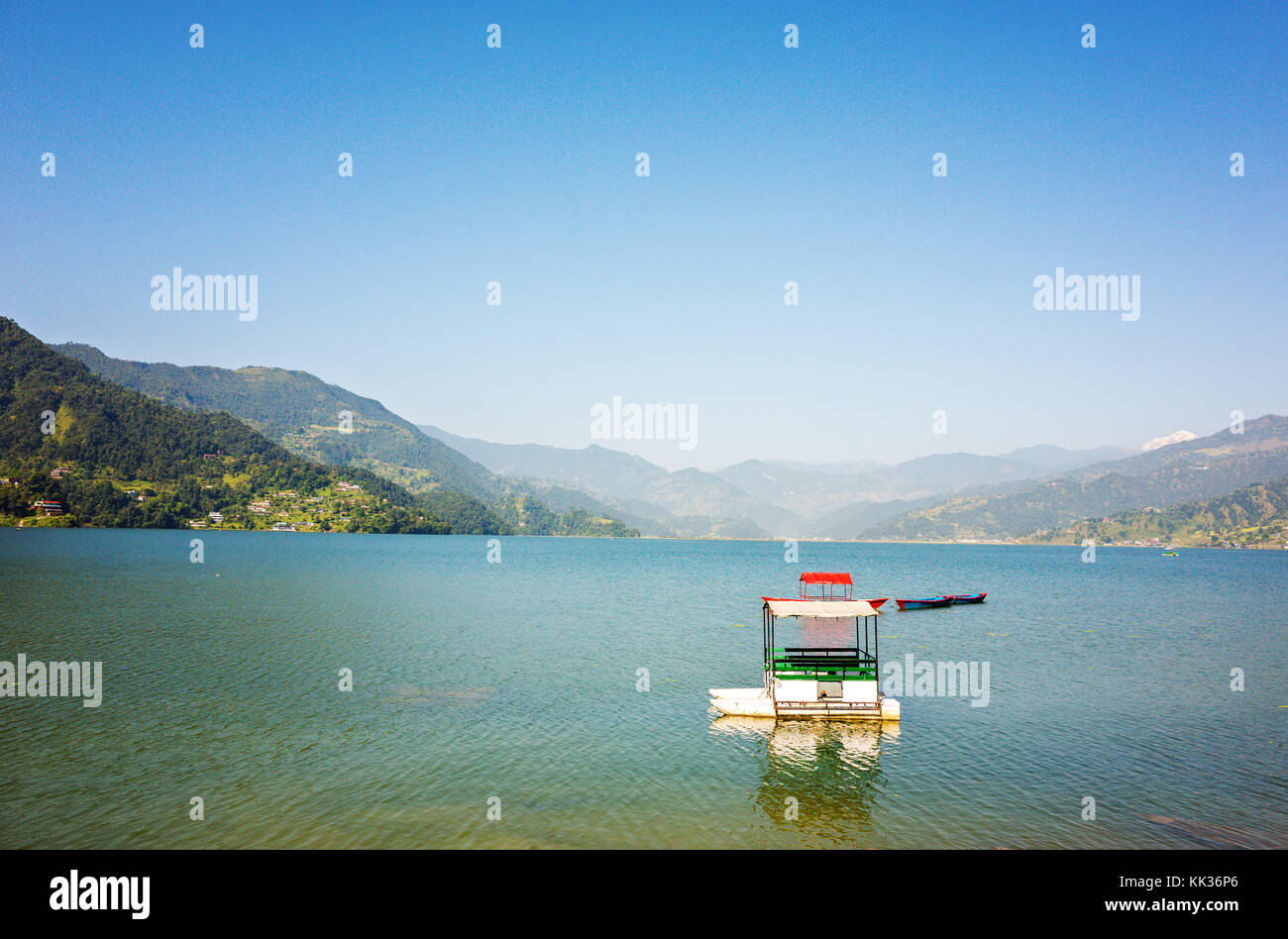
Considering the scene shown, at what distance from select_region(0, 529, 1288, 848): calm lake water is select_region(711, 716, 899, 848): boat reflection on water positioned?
14 cm

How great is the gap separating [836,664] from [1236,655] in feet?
131

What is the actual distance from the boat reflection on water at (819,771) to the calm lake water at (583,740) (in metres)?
0.14

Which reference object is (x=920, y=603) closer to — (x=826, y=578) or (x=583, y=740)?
(x=826, y=578)

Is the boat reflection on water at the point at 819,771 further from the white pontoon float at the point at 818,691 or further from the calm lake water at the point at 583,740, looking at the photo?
the white pontoon float at the point at 818,691

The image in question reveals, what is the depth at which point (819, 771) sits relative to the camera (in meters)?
25.7

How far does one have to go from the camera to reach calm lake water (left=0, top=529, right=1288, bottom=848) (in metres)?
20.6

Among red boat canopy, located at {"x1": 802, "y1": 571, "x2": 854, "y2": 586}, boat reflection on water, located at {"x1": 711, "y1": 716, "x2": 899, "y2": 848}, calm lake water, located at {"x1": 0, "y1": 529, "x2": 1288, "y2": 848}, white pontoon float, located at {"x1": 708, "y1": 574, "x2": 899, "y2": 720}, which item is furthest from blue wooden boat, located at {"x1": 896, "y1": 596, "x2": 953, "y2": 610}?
boat reflection on water, located at {"x1": 711, "y1": 716, "x2": 899, "y2": 848}

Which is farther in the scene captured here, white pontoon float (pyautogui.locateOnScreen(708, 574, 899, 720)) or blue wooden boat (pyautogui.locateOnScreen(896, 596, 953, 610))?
blue wooden boat (pyautogui.locateOnScreen(896, 596, 953, 610))

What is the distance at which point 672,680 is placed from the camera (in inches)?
1599

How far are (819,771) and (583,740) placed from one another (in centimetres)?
960

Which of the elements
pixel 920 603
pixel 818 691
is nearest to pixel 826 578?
pixel 818 691

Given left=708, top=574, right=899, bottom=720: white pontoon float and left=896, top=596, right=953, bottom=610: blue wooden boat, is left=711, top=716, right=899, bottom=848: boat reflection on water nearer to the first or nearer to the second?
left=708, top=574, right=899, bottom=720: white pontoon float
